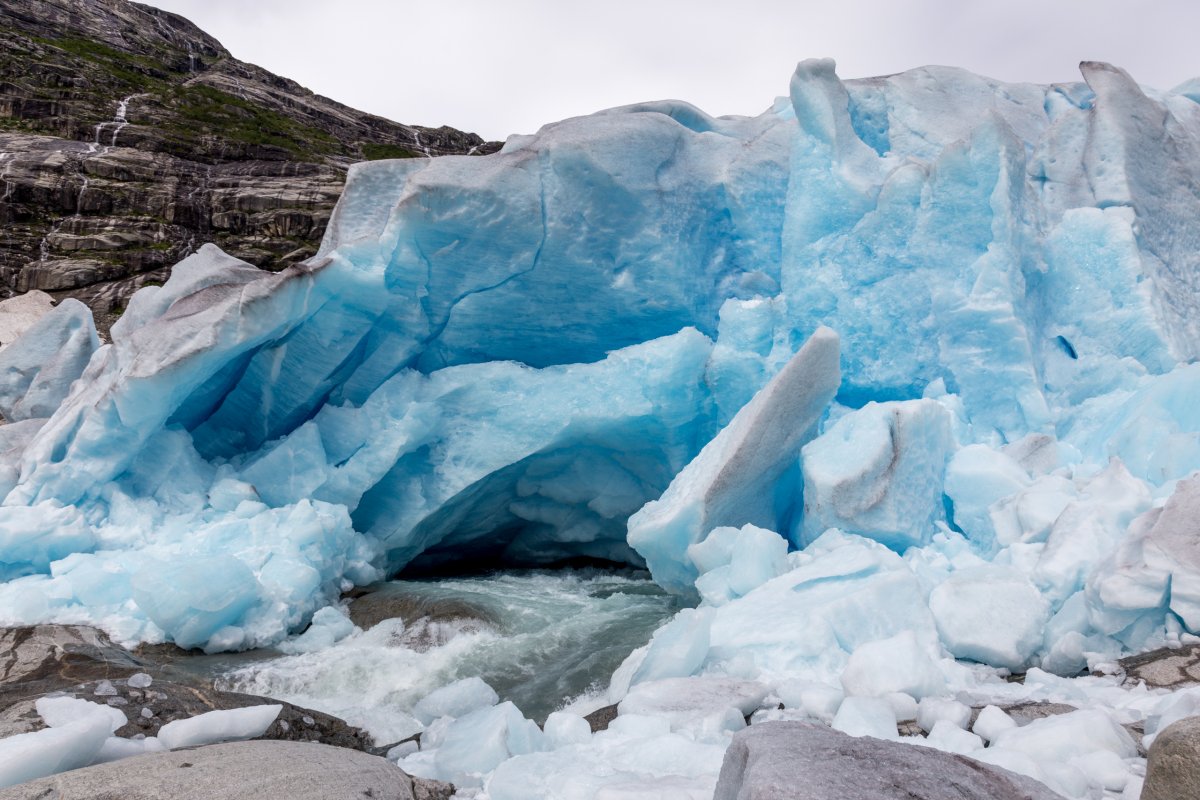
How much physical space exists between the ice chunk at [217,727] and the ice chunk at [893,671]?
8.81ft

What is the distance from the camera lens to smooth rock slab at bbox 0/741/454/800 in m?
2.49

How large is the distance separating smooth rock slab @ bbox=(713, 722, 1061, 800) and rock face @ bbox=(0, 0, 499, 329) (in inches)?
869

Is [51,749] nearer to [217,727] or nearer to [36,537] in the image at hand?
[217,727]

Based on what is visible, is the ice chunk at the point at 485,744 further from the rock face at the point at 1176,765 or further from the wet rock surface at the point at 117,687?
the rock face at the point at 1176,765

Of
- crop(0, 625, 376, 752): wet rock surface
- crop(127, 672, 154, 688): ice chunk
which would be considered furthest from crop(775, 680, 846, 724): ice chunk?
crop(127, 672, 154, 688): ice chunk

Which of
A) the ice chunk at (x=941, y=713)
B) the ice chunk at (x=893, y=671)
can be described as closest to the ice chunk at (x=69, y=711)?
the ice chunk at (x=893, y=671)

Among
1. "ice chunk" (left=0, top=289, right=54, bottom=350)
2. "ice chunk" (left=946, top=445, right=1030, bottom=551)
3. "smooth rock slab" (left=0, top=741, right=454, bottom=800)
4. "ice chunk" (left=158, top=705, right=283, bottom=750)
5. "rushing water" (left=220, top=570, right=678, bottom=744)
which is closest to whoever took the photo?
"smooth rock slab" (left=0, top=741, right=454, bottom=800)

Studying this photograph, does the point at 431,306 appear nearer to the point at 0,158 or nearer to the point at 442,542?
the point at 442,542

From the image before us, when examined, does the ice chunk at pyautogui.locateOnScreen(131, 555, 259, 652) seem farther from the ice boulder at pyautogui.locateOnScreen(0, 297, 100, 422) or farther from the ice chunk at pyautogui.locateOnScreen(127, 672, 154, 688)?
the ice boulder at pyautogui.locateOnScreen(0, 297, 100, 422)

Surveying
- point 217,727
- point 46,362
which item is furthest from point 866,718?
point 46,362

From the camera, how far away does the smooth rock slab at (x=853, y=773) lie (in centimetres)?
193

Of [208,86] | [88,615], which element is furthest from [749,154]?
[208,86]

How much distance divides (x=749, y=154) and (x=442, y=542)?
5.36 metres

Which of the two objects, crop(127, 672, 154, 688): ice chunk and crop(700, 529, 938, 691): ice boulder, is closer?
crop(127, 672, 154, 688): ice chunk
